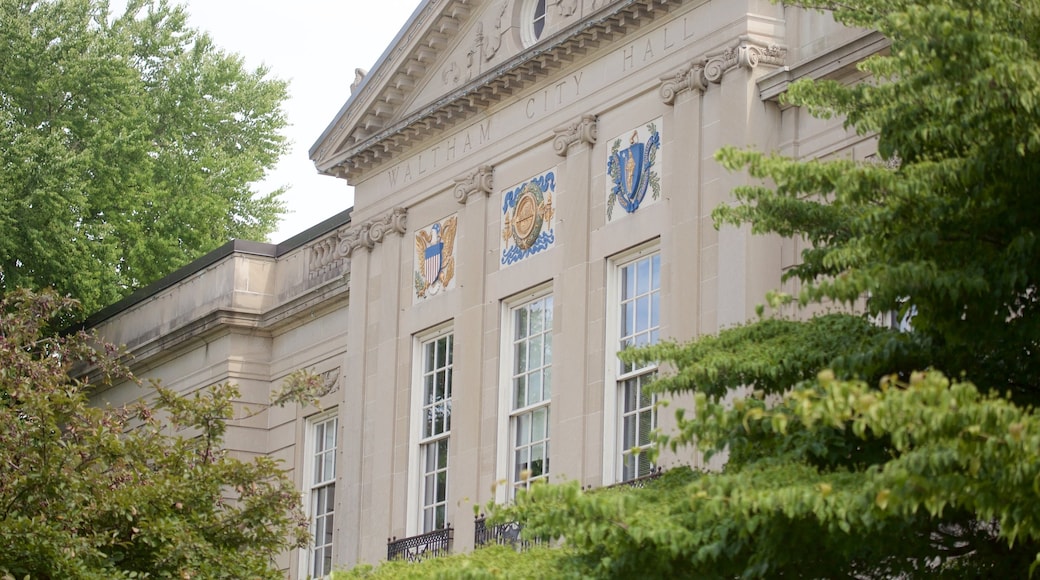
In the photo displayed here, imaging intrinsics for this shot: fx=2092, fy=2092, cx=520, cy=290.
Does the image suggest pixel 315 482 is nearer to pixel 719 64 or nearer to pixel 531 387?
pixel 531 387

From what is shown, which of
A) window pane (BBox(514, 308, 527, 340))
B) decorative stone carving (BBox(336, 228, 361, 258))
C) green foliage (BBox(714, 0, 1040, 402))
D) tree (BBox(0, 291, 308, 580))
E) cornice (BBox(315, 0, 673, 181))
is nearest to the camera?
green foliage (BBox(714, 0, 1040, 402))

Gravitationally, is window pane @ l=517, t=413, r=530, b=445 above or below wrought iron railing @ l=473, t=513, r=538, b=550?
above

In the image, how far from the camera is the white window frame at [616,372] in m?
22.5

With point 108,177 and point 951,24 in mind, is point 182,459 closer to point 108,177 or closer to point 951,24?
point 951,24

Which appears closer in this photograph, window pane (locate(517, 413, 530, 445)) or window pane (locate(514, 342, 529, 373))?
window pane (locate(517, 413, 530, 445))

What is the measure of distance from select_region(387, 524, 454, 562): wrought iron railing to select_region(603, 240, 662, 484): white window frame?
9.22 ft

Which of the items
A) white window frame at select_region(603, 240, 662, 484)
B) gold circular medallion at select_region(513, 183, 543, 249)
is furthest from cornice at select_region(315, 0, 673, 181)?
white window frame at select_region(603, 240, 662, 484)

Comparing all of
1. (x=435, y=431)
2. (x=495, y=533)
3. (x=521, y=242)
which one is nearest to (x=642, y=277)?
(x=521, y=242)

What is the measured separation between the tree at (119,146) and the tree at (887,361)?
75.0 feet

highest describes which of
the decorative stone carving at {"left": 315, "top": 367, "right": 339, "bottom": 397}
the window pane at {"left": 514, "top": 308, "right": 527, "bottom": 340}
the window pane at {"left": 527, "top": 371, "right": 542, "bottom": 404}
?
the decorative stone carving at {"left": 315, "top": 367, "right": 339, "bottom": 397}

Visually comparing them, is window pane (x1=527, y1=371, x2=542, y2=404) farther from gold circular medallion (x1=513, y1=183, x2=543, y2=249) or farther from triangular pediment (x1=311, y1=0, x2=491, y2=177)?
triangular pediment (x1=311, y1=0, x2=491, y2=177)

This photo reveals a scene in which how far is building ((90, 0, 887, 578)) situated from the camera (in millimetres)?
21641

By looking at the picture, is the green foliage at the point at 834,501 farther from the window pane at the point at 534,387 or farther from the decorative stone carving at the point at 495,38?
the decorative stone carving at the point at 495,38

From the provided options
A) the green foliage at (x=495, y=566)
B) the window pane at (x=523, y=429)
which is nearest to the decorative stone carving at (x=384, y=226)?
the window pane at (x=523, y=429)
